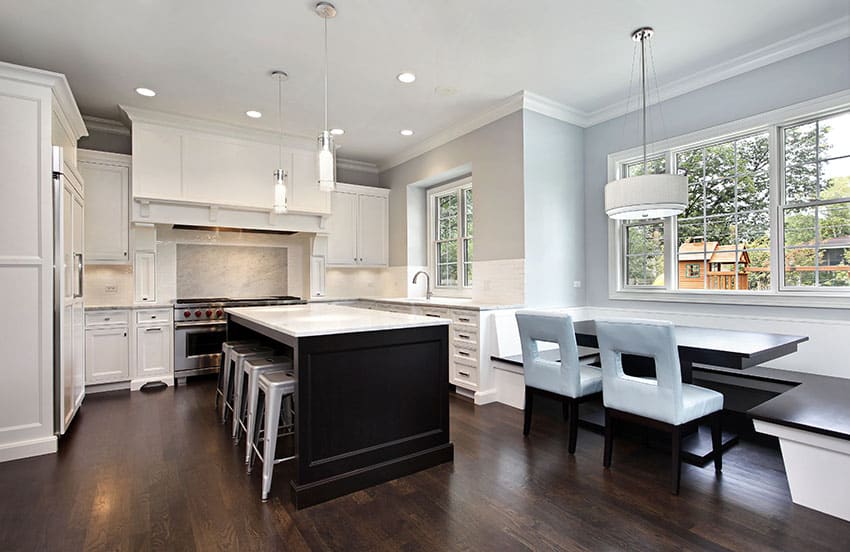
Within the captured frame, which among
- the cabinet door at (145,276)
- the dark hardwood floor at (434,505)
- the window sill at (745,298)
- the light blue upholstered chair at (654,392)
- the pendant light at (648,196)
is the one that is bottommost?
the dark hardwood floor at (434,505)

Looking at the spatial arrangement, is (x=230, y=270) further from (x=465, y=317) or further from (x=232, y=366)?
(x=465, y=317)

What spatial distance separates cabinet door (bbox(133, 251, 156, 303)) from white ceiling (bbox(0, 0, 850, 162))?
1.56 m

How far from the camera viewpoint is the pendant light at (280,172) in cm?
336

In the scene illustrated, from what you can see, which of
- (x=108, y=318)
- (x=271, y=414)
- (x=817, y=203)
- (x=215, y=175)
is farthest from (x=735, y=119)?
(x=108, y=318)

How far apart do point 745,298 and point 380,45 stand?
3.61 m

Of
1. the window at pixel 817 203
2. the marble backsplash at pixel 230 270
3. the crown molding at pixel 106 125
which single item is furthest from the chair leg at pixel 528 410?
the crown molding at pixel 106 125

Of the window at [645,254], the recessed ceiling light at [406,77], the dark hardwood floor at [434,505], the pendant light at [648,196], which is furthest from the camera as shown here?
the window at [645,254]

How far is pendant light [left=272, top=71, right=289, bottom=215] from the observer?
132 inches

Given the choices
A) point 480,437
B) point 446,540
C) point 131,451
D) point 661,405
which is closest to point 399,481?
point 446,540

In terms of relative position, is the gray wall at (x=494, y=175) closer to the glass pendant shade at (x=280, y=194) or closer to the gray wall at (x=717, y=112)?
the gray wall at (x=717, y=112)

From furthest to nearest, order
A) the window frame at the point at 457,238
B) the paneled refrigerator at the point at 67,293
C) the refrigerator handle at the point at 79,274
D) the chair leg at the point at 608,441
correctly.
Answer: the window frame at the point at 457,238
the refrigerator handle at the point at 79,274
the paneled refrigerator at the point at 67,293
the chair leg at the point at 608,441

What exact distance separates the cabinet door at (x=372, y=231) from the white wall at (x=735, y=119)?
2.95 metres

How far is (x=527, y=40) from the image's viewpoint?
3.34 m

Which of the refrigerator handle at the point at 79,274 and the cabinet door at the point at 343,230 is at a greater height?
the cabinet door at the point at 343,230
